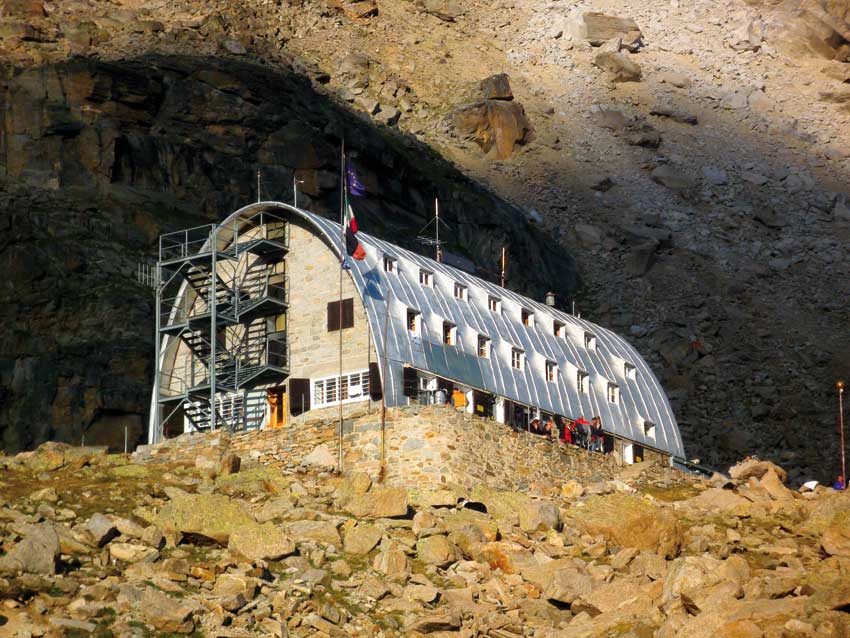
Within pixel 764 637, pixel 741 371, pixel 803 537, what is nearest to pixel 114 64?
pixel 741 371

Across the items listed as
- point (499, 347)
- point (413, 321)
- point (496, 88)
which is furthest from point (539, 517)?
point (496, 88)

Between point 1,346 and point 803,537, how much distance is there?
47.5 m

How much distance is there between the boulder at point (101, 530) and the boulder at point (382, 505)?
32.9 feet

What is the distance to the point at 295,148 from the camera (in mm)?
114312

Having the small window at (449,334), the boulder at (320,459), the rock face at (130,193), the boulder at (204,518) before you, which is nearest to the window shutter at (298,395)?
the boulder at (320,459)

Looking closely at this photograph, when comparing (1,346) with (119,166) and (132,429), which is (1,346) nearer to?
(132,429)

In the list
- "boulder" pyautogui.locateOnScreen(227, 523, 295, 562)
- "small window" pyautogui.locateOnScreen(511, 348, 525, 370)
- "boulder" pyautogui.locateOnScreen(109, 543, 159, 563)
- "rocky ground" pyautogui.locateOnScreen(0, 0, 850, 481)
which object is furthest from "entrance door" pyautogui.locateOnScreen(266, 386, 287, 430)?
"rocky ground" pyautogui.locateOnScreen(0, 0, 850, 481)

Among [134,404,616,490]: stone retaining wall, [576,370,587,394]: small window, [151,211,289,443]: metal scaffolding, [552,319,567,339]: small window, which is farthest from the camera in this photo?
[552,319,567,339]: small window

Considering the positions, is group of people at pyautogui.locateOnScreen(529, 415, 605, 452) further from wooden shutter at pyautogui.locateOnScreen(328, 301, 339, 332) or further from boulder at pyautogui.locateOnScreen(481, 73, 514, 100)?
boulder at pyautogui.locateOnScreen(481, 73, 514, 100)

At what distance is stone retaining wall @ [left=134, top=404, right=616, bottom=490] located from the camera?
2530 inches

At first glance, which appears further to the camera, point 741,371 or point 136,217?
point 741,371

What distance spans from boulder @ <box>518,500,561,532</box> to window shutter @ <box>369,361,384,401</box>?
10.9m

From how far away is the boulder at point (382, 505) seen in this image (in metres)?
57.2

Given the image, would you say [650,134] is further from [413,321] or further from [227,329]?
[413,321]
